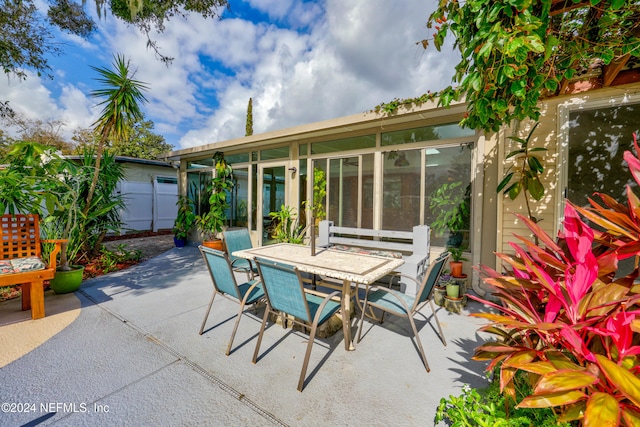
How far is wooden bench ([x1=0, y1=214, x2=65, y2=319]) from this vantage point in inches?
117

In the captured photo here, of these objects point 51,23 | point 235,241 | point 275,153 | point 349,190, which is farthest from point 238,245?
point 51,23

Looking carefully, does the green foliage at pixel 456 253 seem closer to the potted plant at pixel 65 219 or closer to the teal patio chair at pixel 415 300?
the teal patio chair at pixel 415 300

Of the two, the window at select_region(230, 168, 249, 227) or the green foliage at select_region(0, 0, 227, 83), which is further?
the window at select_region(230, 168, 249, 227)

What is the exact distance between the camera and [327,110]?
1755 cm

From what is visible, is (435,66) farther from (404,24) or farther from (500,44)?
(500,44)

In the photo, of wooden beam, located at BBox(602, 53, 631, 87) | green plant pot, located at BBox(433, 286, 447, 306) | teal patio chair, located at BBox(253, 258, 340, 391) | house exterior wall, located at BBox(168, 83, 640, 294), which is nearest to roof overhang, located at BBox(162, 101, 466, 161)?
house exterior wall, located at BBox(168, 83, 640, 294)

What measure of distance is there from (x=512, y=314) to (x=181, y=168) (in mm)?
9524

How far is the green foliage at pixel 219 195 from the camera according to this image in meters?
7.14

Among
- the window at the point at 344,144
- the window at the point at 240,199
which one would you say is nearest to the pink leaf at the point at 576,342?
the window at the point at 344,144

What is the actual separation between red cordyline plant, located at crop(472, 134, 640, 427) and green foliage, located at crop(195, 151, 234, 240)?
6.85 metres

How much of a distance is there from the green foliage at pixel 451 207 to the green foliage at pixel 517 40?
1851mm

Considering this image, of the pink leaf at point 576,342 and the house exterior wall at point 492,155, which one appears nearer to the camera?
the pink leaf at point 576,342

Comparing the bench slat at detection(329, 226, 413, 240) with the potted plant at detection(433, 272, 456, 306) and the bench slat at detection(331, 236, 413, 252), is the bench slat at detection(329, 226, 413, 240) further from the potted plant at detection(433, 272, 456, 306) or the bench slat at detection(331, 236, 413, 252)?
the potted plant at detection(433, 272, 456, 306)

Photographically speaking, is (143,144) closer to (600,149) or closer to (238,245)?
(238,245)
